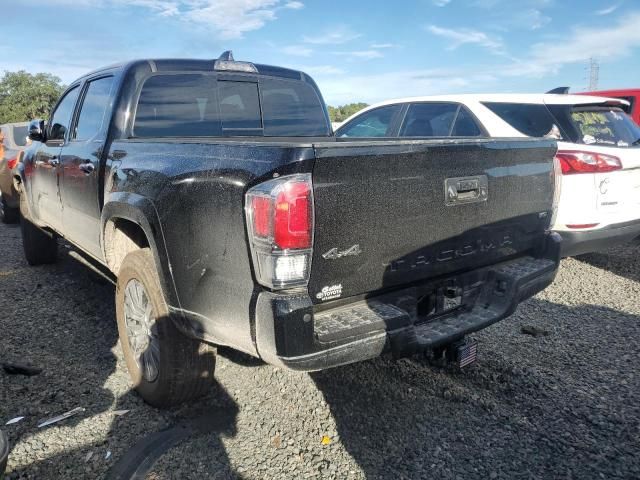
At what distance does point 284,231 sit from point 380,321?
0.63 meters

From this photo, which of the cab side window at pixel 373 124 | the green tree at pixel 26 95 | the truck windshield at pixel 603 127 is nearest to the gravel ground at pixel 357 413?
the truck windshield at pixel 603 127

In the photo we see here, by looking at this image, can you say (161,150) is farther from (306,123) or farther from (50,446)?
(306,123)

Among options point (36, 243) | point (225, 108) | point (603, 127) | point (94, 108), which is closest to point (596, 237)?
point (603, 127)

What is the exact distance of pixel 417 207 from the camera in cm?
241

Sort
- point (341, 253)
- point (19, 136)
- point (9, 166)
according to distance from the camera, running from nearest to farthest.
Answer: point (341, 253) → point (9, 166) → point (19, 136)

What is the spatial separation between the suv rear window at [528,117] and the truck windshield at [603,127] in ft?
0.77

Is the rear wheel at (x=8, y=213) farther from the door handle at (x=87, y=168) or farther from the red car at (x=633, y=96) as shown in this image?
the red car at (x=633, y=96)

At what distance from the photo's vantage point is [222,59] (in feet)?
13.0

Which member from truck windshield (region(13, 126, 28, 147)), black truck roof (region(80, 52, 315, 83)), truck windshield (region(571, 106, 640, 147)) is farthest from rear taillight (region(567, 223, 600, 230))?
truck windshield (region(13, 126, 28, 147))

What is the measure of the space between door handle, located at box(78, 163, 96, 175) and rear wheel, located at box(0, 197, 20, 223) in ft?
20.0

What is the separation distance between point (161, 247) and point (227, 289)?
1.70 ft

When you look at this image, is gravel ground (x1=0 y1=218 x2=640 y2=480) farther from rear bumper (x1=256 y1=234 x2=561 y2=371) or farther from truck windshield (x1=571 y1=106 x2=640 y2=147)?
truck windshield (x1=571 y1=106 x2=640 y2=147)

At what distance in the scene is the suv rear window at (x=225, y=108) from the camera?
11.5 feet

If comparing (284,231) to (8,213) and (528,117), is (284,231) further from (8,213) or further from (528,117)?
(8,213)
